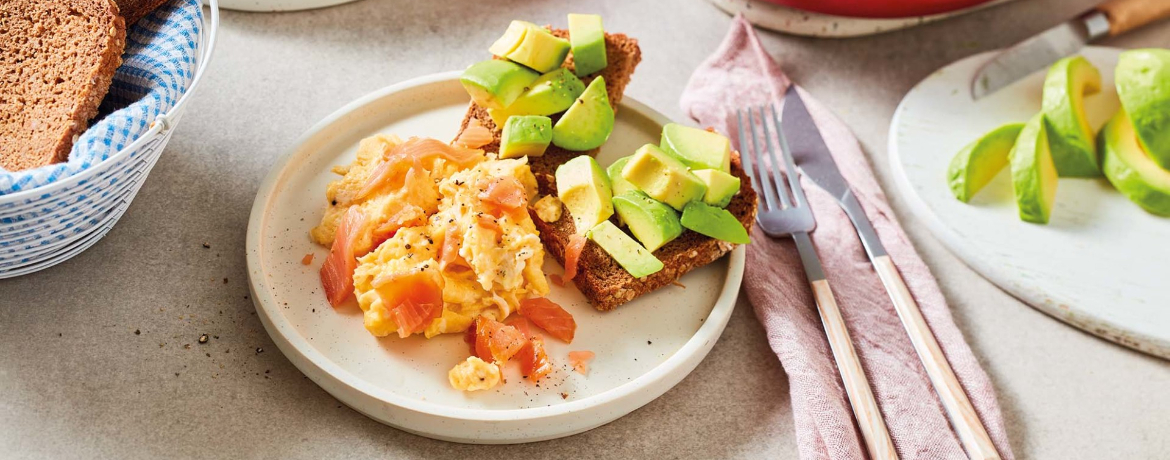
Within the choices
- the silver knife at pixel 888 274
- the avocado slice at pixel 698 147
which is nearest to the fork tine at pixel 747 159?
the silver knife at pixel 888 274

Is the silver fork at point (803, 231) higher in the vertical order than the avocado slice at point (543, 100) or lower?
lower

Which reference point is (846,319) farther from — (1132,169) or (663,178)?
(1132,169)

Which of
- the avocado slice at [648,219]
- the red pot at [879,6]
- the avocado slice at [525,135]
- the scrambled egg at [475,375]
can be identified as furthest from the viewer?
the red pot at [879,6]

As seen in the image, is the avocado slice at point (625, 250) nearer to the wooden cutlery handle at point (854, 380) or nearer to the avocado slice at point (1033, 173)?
the wooden cutlery handle at point (854, 380)

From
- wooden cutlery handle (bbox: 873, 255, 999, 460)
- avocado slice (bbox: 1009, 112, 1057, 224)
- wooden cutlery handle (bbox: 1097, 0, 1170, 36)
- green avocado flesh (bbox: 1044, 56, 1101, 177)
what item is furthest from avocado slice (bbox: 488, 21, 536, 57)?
wooden cutlery handle (bbox: 1097, 0, 1170, 36)

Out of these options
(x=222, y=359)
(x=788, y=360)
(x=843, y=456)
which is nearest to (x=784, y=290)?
(x=788, y=360)

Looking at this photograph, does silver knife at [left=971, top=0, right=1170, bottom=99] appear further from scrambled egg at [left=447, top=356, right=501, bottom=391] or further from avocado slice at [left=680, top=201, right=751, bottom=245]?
scrambled egg at [left=447, top=356, right=501, bottom=391]
